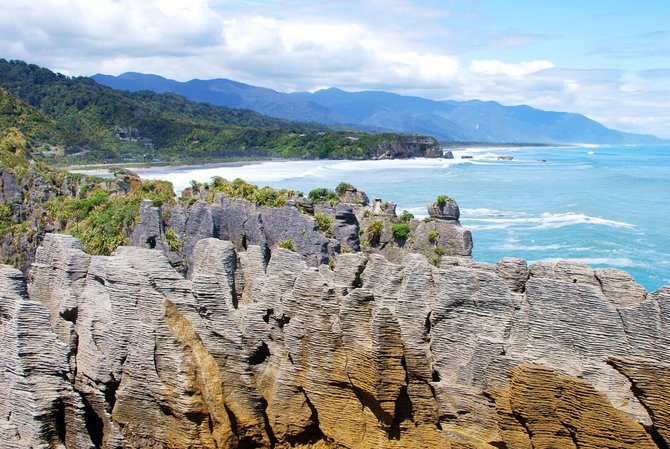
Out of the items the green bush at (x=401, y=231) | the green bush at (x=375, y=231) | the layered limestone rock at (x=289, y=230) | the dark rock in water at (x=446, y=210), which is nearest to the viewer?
the layered limestone rock at (x=289, y=230)

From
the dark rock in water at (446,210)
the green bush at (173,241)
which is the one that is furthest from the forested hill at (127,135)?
the dark rock in water at (446,210)

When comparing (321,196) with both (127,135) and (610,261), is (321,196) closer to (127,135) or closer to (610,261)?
Answer: (610,261)

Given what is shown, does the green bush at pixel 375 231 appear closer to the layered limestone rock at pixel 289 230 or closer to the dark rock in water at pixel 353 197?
the layered limestone rock at pixel 289 230

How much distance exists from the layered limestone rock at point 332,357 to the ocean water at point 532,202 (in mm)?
32770

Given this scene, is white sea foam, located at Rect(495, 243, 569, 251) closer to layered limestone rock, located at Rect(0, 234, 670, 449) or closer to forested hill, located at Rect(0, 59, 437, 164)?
layered limestone rock, located at Rect(0, 234, 670, 449)

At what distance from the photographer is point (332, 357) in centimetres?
918

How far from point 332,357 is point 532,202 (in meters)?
69.2

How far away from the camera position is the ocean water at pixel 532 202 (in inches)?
1809

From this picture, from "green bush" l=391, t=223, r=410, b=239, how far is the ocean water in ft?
46.6

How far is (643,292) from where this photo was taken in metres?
8.45

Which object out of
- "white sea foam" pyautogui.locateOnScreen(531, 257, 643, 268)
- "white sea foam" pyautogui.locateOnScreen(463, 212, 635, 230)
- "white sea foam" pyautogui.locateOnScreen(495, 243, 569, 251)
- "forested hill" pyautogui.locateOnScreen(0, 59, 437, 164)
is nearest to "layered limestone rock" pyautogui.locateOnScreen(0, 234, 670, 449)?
"white sea foam" pyautogui.locateOnScreen(531, 257, 643, 268)

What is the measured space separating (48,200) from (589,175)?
96.0 m

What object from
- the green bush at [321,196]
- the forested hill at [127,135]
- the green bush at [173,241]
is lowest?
the green bush at [173,241]

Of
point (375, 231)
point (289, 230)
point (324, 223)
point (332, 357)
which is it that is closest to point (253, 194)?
point (324, 223)
